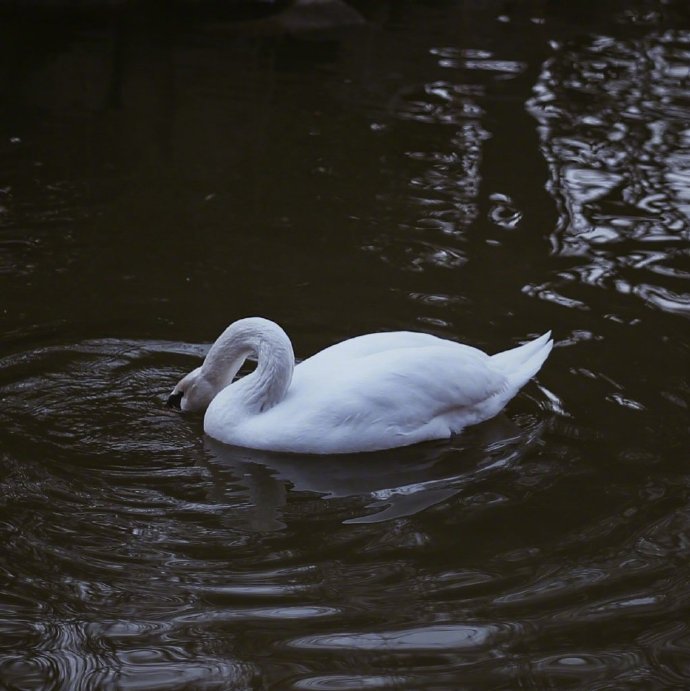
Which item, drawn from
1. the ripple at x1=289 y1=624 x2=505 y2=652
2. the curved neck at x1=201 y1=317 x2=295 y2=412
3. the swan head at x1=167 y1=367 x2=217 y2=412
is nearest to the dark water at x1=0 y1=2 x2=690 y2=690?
the ripple at x1=289 y1=624 x2=505 y2=652

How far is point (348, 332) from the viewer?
6.36 meters

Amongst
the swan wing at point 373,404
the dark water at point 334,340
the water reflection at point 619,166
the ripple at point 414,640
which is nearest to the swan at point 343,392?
the swan wing at point 373,404

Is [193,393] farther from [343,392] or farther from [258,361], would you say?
[343,392]

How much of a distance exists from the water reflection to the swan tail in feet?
3.19

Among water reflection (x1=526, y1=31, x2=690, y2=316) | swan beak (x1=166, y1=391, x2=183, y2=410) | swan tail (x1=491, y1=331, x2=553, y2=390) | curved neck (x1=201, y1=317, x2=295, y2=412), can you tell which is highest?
curved neck (x1=201, y1=317, x2=295, y2=412)

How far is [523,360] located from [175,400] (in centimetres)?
160

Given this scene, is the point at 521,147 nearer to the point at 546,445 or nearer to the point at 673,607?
the point at 546,445

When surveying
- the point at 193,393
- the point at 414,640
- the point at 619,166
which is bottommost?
the point at 619,166

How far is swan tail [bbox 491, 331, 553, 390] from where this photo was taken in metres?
5.67

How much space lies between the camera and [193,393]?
5.56 metres

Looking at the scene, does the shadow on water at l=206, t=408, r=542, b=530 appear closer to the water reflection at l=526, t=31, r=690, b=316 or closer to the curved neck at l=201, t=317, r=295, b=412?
the curved neck at l=201, t=317, r=295, b=412

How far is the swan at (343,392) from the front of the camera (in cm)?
517

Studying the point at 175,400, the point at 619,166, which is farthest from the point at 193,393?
the point at 619,166

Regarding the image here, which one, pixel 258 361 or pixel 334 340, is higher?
pixel 258 361
